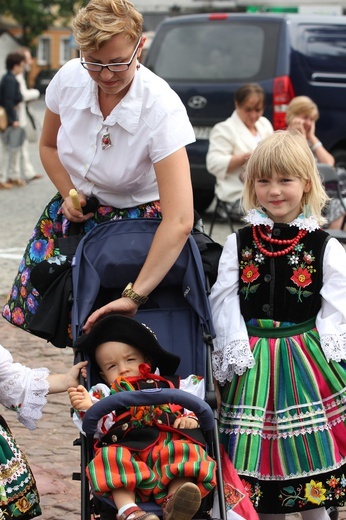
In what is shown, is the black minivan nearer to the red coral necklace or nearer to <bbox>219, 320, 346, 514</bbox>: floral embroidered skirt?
the red coral necklace

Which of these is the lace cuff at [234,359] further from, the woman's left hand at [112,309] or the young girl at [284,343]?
the woman's left hand at [112,309]

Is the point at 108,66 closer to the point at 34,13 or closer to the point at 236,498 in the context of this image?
the point at 236,498

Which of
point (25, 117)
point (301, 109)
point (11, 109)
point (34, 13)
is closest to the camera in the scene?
point (301, 109)

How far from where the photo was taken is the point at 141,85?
421 cm

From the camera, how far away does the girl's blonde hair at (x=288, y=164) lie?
13.9ft

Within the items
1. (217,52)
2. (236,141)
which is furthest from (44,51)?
(236,141)

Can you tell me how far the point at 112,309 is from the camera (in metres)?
4.10

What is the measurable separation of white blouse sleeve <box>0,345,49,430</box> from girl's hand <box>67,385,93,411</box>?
25cm

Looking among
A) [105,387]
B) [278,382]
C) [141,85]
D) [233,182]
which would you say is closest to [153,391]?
[105,387]

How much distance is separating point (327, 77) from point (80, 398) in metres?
9.10

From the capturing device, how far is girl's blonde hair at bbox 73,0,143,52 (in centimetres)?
395

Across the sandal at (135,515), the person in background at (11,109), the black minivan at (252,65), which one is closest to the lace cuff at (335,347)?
the sandal at (135,515)

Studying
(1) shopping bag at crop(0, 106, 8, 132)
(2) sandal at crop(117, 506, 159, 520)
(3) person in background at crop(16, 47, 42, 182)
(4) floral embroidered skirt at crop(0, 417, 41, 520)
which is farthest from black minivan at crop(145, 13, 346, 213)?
(2) sandal at crop(117, 506, 159, 520)

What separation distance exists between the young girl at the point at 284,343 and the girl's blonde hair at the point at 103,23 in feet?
2.34
